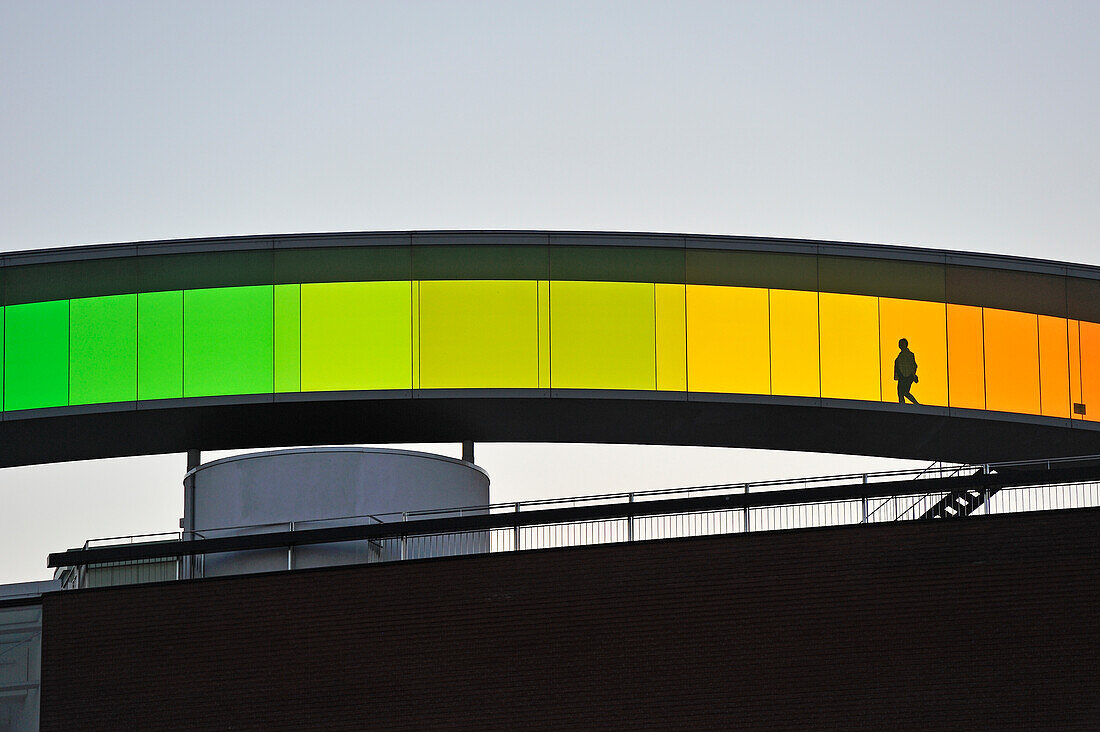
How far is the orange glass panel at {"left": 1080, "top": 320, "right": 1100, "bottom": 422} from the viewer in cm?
3891

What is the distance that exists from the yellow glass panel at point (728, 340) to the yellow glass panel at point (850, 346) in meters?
1.41

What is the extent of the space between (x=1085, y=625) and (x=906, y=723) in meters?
2.61

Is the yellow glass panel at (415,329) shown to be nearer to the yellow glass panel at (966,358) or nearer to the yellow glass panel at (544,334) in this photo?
the yellow glass panel at (544,334)

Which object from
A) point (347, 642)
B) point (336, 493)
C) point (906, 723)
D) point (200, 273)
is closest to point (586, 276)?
point (200, 273)

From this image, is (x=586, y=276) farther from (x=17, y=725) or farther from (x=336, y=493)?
(x=17, y=725)

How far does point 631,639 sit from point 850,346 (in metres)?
16.7

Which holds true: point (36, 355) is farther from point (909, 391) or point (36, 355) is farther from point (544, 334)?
point (909, 391)

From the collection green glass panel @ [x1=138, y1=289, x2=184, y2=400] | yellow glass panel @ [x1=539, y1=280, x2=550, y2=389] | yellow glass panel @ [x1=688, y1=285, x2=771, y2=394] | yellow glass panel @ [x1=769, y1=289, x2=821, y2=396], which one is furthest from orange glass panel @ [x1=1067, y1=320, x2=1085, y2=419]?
green glass panel @ [x1=138, y1=289, x2=184, y2=400]

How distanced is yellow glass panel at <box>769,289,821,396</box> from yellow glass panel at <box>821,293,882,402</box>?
0.24m

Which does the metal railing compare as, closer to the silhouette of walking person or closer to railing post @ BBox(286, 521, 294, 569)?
railing post @ BBox(286, 521, 294, 569)

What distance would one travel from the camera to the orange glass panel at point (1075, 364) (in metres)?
38.8

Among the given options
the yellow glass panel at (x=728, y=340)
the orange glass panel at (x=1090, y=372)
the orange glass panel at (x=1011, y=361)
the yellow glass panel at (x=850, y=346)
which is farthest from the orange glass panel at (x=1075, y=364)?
the yellow glass panel at (x=728, y=340)

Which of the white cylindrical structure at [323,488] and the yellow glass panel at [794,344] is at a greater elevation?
the yellow glass panel at [794,344]

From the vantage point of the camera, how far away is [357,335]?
3719 cm
